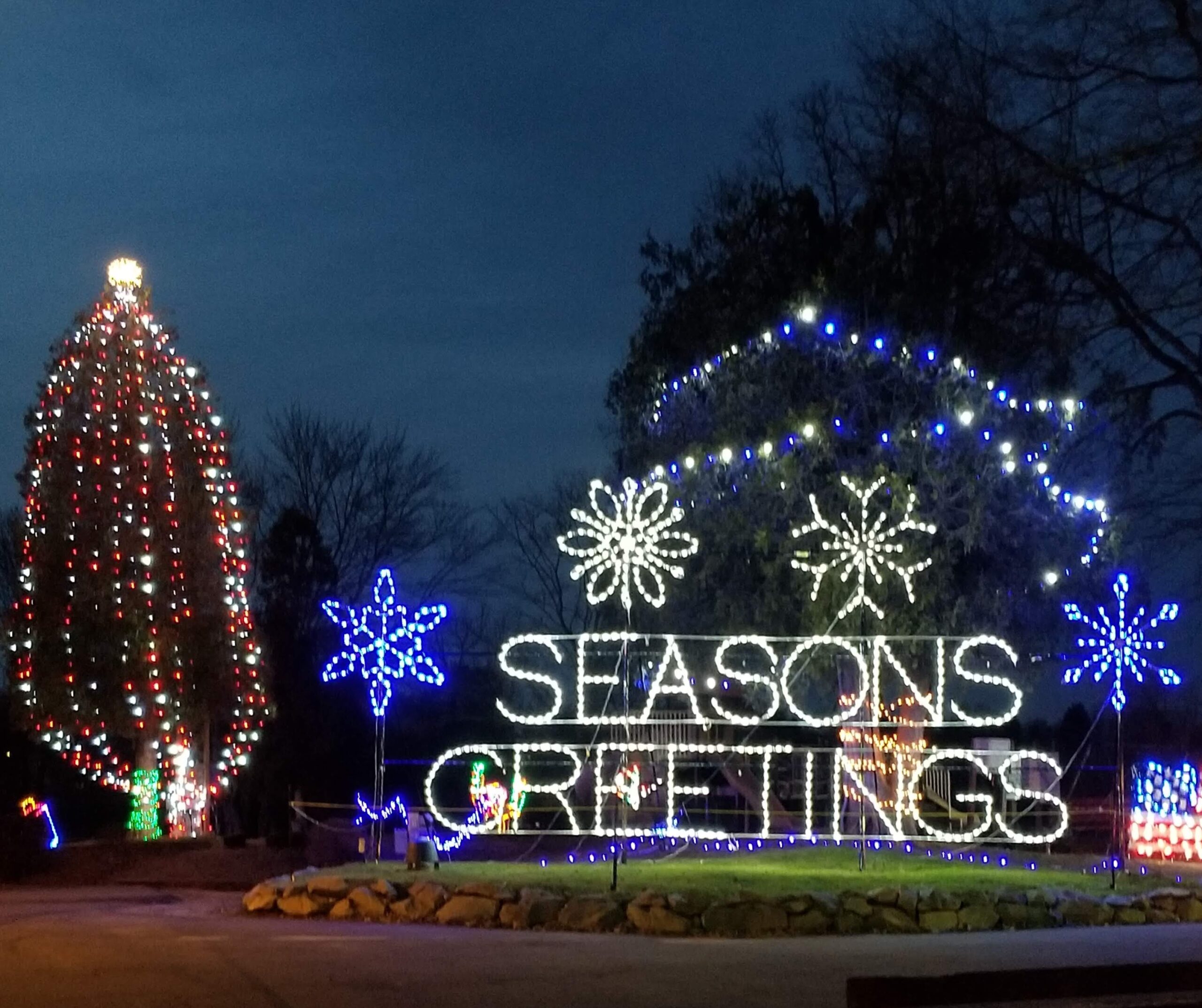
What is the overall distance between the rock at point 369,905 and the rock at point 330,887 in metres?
0.11

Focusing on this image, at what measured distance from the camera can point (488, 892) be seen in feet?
49.2

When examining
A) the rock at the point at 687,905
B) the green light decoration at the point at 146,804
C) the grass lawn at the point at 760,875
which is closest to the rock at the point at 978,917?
the grass lawn at the point at 760,875

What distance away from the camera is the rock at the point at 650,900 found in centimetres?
1445

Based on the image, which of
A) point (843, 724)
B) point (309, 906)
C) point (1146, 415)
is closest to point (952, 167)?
point (1146, 415)

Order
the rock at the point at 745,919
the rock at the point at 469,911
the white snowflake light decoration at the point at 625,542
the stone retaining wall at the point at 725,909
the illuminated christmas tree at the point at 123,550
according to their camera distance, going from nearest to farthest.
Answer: the rock at the point at 745,919 < the stone retaining wall at the point at 725,909 < the rock at the point at 469,911 < the white snowflake light decoration at the point at 625,542 < the illuminated christmas tree at the point at 123,550

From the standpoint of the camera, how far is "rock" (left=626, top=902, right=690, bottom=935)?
14320 millimetres

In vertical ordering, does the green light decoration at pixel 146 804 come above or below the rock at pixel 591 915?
above

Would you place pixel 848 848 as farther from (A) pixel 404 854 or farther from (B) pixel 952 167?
(B) pixel 952 167

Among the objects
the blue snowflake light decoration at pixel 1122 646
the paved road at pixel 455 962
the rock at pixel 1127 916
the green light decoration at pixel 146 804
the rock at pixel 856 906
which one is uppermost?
the blue snowflake light decoration at pixel 1122 646

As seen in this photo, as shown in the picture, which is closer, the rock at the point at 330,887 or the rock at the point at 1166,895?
the rock at the point at 330,887

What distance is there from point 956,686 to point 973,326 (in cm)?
517

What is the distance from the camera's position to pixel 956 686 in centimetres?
2292

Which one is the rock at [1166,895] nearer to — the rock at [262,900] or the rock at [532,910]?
the rock at [532,910]

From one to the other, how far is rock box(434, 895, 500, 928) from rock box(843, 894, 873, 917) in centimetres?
302
